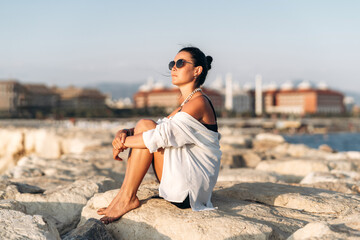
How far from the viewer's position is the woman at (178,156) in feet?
9.00

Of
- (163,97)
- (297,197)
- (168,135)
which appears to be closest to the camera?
(168,135)

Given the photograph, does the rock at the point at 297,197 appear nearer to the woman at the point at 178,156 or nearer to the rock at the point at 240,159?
the woman at the point at 178,156

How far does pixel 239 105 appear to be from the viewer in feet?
324

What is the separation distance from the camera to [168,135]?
2.69m

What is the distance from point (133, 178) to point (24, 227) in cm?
81

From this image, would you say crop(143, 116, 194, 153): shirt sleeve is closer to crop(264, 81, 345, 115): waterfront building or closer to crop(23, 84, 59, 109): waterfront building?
crop(23, 84, 59, 109): waterfront building

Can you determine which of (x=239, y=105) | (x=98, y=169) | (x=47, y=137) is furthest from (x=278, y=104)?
(x=98, y=169)

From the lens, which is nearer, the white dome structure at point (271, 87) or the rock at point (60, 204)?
the rock at point (60, 204)

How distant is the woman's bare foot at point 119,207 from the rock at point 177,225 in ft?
0.11

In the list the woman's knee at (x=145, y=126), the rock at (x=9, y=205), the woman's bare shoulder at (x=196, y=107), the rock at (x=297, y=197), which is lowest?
the rock at (x=297, y=197)

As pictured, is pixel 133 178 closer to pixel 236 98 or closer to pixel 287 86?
pixel 236 98

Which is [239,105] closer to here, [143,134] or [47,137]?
[47,137]

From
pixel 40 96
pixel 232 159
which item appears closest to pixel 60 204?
pixel 232 159

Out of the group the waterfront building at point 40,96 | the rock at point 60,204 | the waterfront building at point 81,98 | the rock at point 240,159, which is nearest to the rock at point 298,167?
the rock at point 240,159
